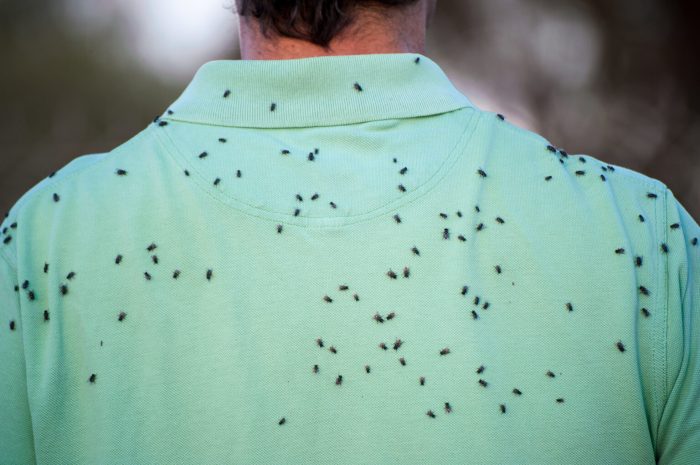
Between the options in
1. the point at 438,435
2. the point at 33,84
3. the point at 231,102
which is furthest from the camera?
the point at 33,84

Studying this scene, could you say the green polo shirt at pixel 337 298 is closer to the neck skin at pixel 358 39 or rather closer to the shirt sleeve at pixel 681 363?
the shirt sleeve at pixel 681 363

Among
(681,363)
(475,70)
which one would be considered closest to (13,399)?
(681,363)

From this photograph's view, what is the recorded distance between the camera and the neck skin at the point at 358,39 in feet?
5.98

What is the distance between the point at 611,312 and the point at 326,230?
610 mm

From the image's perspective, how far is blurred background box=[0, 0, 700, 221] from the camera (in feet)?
19.9

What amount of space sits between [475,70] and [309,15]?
15.3 ft

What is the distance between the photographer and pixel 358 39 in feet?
6.02

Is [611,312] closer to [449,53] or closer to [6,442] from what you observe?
[6,442]

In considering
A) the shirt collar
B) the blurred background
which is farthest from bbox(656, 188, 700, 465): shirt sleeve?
the blurred background

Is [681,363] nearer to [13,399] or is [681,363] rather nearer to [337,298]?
[337,298]

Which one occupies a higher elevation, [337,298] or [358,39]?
Answer: [358,39]

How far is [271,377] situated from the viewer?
154 cm

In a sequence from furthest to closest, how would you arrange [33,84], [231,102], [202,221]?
[33,84] < [231,102] < [202,221]

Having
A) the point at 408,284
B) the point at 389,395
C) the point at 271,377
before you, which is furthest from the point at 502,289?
the point at 271,377
